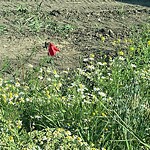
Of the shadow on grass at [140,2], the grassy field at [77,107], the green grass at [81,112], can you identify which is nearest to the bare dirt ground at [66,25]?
the shadow on grass at [140,2]

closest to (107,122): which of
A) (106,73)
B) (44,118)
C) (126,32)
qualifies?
(44,118)

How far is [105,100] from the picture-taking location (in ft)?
15.8

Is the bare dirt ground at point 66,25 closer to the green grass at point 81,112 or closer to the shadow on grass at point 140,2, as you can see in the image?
the shadow on grass at point 140,2

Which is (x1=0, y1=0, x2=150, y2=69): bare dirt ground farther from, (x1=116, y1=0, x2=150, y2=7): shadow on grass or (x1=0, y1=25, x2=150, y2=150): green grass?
(x1=0, y1=25, x2=150, y2=150): green grass

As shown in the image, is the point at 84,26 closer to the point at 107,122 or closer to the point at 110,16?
the point at 110,16

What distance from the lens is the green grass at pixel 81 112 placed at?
420 cm

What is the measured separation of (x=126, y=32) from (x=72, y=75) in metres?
1.77

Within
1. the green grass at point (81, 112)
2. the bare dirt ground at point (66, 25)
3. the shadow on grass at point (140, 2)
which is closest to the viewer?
the green grass at point (81, 112)

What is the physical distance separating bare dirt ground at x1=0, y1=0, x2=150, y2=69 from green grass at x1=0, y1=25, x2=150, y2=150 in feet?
3.83

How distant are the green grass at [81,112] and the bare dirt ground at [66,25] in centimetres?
117

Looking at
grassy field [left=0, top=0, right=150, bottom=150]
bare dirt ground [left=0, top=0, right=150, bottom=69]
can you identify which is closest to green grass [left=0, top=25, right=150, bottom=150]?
grassy field [left=0, top=0, right=150, bottom=150]

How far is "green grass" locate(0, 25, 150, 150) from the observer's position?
13.8 ft

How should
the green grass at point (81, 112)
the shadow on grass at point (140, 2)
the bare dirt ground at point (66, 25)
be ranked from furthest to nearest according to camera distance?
1. the shadow on grass at point (140, 2)
2. the bare dirt ground at point (66, 25)
3. the green grass at point (81, 112)

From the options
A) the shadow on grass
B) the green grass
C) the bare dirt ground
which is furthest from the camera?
the shadow on grass
